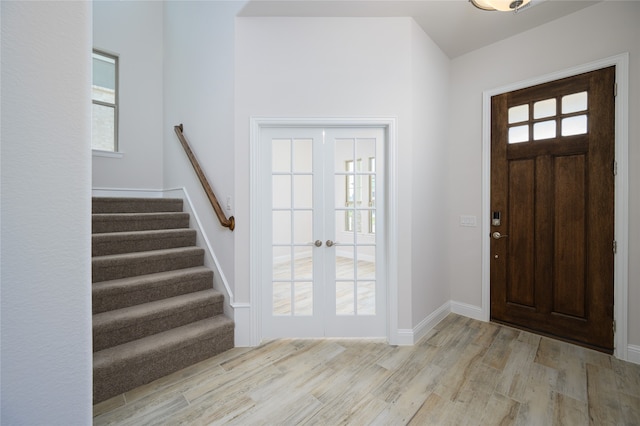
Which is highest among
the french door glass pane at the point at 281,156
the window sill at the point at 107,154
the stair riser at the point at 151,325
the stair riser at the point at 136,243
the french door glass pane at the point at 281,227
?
the window sill at the point at 107,154

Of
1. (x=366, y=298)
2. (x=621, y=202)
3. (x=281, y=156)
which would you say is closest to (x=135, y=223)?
(x=281, y=156)

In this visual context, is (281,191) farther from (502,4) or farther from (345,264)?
(502,4)

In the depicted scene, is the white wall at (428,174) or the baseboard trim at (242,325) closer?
the baseboard trim at (242,325)

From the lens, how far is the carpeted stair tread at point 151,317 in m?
1.96

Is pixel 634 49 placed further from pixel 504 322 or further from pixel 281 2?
pixel 281 2

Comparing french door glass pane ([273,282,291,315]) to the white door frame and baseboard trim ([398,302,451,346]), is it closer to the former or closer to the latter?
baseboard trim ([398,302,451,346])

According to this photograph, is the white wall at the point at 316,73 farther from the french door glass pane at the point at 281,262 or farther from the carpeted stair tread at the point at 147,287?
the carpeted stair tread at the point at 147,287

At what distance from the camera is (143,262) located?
2527mm

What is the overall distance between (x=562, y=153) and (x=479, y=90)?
106 cm

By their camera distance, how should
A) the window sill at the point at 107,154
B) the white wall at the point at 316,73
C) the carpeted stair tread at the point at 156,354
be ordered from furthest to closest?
1. the window sill at the point at 107,154
2. the white wall at the point at 316,73
3. the carpeted stair tread at the point at 156,354

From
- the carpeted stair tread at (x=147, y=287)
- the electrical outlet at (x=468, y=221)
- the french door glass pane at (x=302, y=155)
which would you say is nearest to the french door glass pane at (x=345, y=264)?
the french door glass pane at (x=302, y=155)

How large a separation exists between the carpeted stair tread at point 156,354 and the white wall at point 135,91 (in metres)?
2.85

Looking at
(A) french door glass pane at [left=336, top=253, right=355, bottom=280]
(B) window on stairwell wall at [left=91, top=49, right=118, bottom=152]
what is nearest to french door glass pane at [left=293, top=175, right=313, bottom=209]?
(A) french door glass pane at [left=336, top=253, right=355, bottom=280]

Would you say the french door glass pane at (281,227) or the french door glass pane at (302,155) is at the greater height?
the french door glass pane at (302,155)
